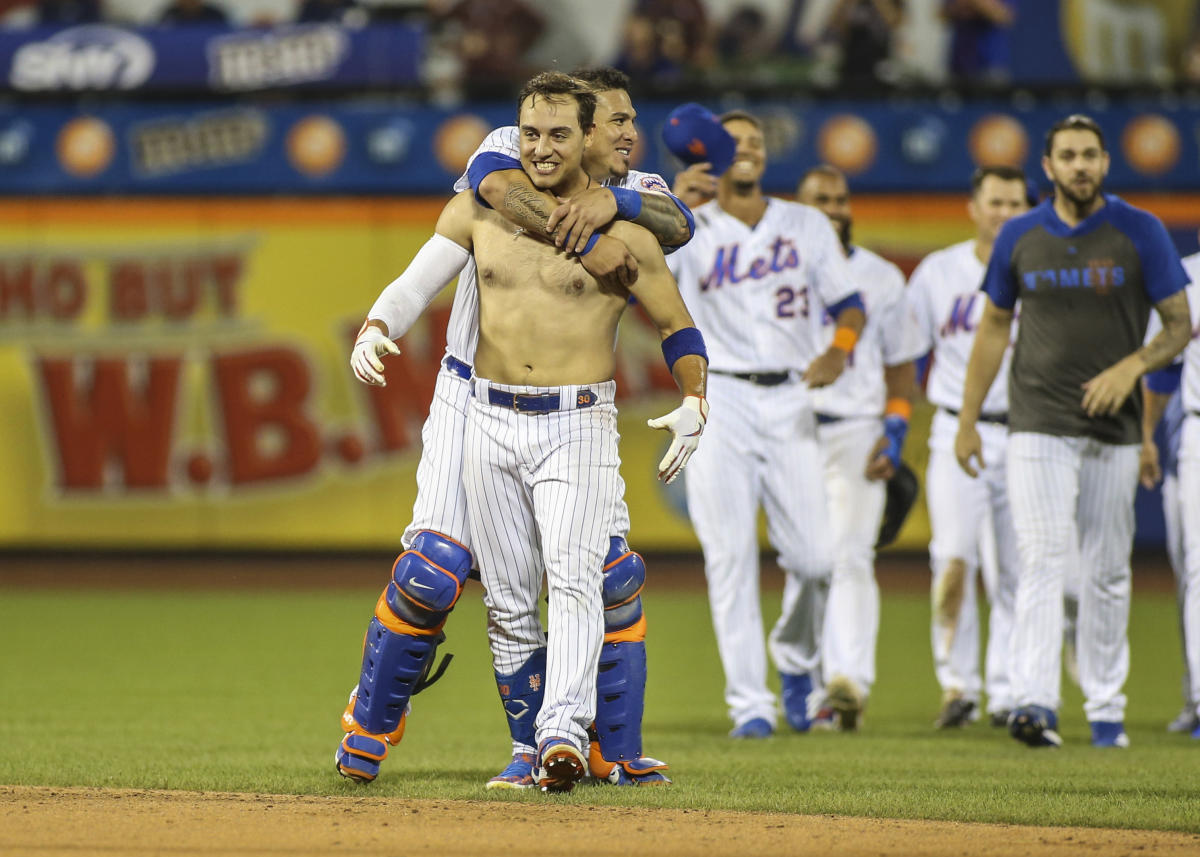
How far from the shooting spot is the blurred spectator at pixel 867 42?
14180mm

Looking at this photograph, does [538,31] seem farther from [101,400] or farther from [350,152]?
[101,400]

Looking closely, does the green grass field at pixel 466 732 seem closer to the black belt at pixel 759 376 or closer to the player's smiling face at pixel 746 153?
the black belt at pixel 759 376

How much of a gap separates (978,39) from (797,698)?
877cm

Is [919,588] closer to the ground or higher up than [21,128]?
closer to the ground

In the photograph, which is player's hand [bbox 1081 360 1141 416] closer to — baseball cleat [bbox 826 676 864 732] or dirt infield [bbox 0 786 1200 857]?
baseball cleat [bbox 826 676 864 732]

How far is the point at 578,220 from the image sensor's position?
15.6 ft

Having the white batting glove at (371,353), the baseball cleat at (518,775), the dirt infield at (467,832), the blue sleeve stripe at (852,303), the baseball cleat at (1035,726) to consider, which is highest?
the blue sleeve stripe at (852,303)

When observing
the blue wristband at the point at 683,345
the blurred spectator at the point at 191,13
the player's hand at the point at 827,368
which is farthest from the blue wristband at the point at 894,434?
the blurred spectator at the point at 191,13

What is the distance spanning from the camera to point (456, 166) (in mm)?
14188

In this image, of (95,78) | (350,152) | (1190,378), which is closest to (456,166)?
(350,152)

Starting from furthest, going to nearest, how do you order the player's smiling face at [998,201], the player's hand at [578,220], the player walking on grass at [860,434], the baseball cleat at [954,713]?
1. the player's smiling face at [998,201]
2. the player walking on grass at [860,434]
3. the baseball cleat at [954,713]
4. the player's hand at [578,220]

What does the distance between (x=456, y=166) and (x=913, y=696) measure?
7.31 metres

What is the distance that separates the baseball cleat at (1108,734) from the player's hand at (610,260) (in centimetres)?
296

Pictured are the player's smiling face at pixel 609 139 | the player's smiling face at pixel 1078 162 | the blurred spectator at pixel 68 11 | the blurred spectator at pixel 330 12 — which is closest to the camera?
the player's smiling face at pixel 609 139
